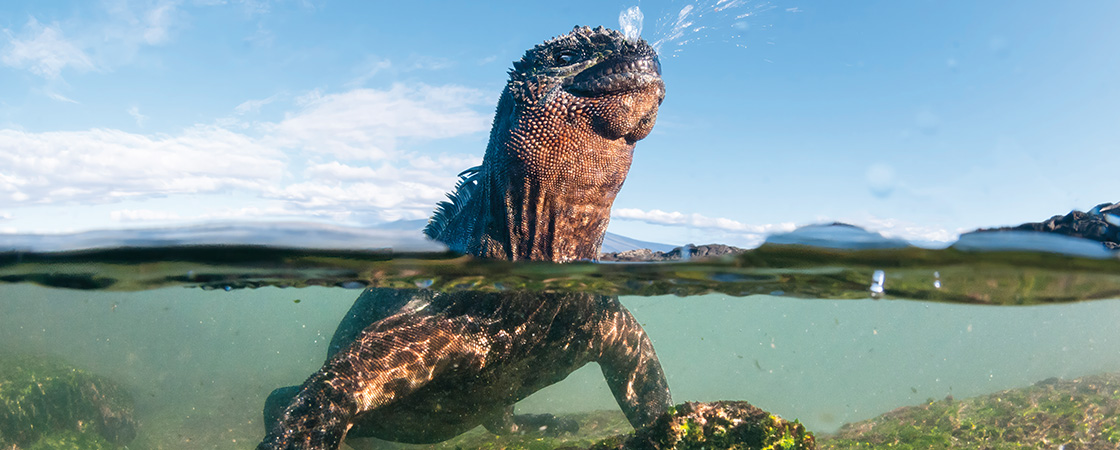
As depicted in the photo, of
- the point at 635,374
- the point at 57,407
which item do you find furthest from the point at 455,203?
the point at 57,407

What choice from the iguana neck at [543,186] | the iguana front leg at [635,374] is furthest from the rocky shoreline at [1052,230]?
the iguana neck at [543,186]

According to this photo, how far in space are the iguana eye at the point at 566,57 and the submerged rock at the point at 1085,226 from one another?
16.1 ft

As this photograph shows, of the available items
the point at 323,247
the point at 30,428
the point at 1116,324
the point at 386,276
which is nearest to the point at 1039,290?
the point at 1116,324

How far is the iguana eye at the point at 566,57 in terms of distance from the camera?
3301 mm

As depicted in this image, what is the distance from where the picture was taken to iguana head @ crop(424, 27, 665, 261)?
3.20 meters

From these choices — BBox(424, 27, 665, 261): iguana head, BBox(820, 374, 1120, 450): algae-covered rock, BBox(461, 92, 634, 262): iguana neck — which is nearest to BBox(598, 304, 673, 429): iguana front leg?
BBox(461, 92, 634, 262): iguana neck

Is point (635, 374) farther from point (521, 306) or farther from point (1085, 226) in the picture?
point (1085, 226)

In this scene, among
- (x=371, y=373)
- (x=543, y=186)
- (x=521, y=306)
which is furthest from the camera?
(x=521, y=306)

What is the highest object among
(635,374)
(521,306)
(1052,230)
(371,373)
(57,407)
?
(1052,230)

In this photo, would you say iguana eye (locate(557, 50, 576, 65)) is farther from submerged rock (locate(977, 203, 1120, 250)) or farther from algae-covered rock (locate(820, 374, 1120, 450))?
algae-covered rock (locate(820, 374, 1120, 450))

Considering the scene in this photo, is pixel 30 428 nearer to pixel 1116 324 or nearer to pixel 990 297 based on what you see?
pixel 990 297

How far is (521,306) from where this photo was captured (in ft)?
15.7

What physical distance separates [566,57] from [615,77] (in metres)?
0.40

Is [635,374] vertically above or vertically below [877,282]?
below
